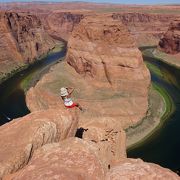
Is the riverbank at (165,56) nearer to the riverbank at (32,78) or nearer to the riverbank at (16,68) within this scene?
the riverbank at (16,68)

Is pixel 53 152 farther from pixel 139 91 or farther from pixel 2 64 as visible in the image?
pixel 2 64

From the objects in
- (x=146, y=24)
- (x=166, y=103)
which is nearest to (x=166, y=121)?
(x=166, y=103)

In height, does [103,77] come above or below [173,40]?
above

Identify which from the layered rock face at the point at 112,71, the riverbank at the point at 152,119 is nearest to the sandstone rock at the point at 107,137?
the riverbank at the point at 152,119

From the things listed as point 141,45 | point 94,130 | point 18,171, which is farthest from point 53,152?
point 141,45

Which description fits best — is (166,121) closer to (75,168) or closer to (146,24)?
(75,168)

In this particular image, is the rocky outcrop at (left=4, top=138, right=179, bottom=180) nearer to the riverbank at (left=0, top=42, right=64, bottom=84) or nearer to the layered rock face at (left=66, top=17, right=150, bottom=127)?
the layered rock face at (left=66, top=17, right=150, bottom=127)

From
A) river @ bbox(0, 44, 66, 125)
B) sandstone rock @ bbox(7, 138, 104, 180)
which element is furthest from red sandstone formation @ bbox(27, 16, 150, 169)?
sandstone rock @ bbox(7, 138, 104, 180)
